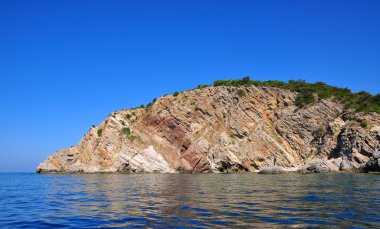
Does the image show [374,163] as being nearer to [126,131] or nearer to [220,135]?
[220,135]

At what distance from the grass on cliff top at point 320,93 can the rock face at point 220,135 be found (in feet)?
5.85

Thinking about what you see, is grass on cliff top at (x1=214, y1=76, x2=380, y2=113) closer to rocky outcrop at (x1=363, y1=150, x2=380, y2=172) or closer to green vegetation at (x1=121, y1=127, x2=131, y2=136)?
rocky outcrop at (x1=363, y1=150, x2=380, y2=172)

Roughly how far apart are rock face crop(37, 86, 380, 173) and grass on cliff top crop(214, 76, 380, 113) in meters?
1.78

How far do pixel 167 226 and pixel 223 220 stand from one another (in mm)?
2327

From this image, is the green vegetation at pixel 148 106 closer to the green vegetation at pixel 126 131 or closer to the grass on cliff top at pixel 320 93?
the green vegetation at pixel 126 131

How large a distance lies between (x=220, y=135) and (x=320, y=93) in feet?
80.2

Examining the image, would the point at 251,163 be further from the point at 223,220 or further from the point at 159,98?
the point at 223,220

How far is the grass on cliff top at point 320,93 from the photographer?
70.3 metres

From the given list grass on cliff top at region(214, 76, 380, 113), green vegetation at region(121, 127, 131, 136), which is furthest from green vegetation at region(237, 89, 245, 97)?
green vegetation at region(121, 127, 131, 136)

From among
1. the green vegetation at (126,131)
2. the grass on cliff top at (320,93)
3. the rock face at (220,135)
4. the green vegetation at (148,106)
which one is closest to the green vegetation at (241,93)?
the rock face at (220,135)

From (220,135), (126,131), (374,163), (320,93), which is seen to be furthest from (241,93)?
(374,163)

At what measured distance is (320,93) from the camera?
78.6m

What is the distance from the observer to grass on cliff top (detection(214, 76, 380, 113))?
231 feet

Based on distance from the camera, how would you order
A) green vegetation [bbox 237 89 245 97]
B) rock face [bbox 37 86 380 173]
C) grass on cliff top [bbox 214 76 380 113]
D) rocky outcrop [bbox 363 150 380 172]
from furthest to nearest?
1. green vegetation [bbox 237 89 245 97]
2. rock face [bbox 37 86 380 173]
3. grass on cliff top [bbox 214 76 380 113]
4. rocky outcrop [bbox 363 150 380 172]
